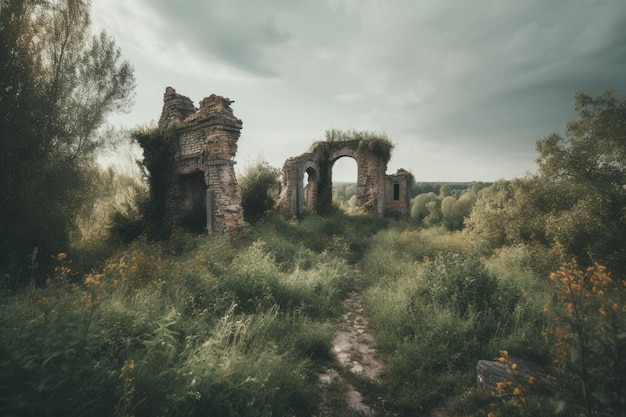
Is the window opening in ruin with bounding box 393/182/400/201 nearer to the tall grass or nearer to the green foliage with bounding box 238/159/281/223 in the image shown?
the green foliage with bounding box 238/159/281/223

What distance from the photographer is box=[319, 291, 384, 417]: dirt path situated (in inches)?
119

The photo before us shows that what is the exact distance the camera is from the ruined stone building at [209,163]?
8.84 m

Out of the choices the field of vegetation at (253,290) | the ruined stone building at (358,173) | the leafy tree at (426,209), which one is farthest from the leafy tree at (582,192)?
the leafy tree at (426,209)

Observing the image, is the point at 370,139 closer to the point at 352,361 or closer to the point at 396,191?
the point at 396,191

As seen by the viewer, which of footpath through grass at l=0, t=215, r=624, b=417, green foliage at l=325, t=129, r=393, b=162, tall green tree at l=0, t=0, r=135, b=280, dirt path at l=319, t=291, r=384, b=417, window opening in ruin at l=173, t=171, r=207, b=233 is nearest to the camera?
footpath through grass at l=0, t=215, r=624, b=417

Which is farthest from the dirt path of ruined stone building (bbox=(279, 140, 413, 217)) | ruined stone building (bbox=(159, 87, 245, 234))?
ruined stone building (bbox=(279, 140, 413, 217))

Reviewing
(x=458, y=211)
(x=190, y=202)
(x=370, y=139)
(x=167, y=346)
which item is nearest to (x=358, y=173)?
(x=370, y=139)

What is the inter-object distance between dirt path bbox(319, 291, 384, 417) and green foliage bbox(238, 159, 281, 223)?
7922 millimetres

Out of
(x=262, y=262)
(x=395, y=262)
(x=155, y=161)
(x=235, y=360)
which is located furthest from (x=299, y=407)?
(x=155, y=161)

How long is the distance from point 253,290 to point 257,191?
8.14 m

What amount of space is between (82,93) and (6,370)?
7.82m

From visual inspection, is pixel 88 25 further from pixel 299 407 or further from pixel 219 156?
pixel 299 407

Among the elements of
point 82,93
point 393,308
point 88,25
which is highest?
point 88,25

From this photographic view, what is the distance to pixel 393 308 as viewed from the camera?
15.3 feet
